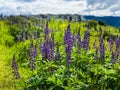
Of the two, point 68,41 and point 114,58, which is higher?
point 68,41

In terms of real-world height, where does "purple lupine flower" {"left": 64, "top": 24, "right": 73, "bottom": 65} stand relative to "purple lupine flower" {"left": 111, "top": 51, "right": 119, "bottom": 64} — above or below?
above

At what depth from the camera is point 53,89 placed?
25.7 ft

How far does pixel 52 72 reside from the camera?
27.5ft

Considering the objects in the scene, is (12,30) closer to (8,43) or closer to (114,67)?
(8,43)

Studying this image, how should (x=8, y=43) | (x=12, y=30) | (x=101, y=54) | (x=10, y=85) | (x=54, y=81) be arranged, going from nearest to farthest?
1. (x=54, y=81)
2. (x=101, y=54)
3. (x=10, y=85)
4. (x=8, y=43)
5. (x=12, y=30)

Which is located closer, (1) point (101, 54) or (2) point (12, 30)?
(1) point (101, 54)

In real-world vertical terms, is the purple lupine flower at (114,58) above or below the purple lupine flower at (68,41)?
below

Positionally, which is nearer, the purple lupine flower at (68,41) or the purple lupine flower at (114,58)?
the purple lupine flower at (68,41)

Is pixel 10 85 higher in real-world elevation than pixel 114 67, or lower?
lower

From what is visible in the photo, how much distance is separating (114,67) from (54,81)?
192 cm

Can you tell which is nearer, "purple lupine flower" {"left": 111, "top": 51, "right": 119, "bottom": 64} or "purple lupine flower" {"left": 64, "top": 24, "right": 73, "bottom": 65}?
"purple lupine flower" {"left": 64, "top": 24, "right": 73, "bottom": 65}

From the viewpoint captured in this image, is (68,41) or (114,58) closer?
(68,41)


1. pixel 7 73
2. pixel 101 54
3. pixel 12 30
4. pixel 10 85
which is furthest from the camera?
pixel 12 30

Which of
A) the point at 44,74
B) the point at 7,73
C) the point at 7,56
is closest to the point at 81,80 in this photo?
the point at 44,74
